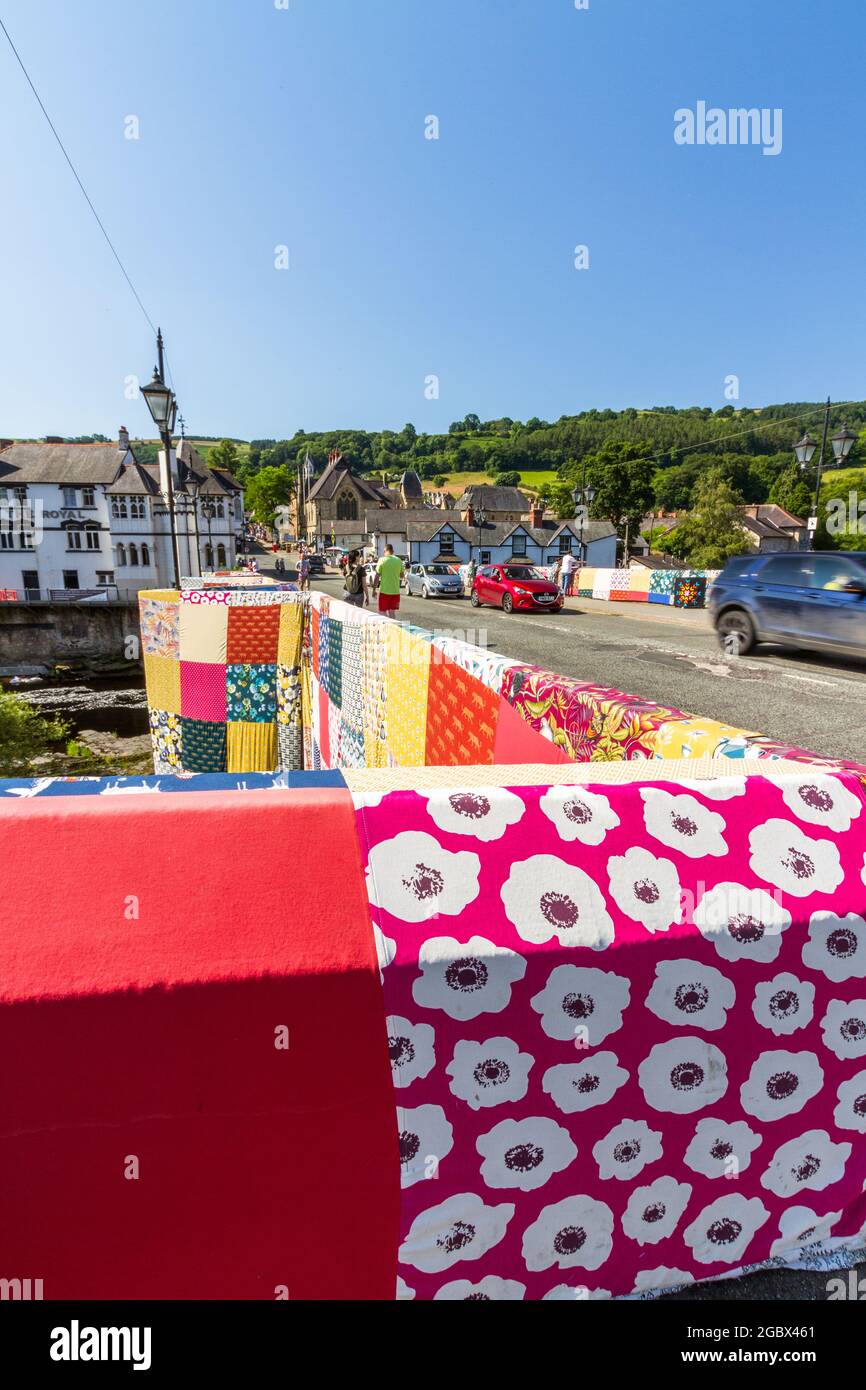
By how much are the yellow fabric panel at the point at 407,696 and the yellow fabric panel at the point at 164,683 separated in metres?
3.06

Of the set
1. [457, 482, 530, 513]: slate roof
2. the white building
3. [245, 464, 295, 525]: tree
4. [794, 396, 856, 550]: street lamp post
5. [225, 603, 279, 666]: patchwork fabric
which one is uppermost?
[245, 464, 295, 525]: tree

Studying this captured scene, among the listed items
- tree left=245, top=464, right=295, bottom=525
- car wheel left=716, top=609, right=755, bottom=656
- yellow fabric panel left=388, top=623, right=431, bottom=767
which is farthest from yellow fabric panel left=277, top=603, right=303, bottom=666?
tree left=245, top=464, right=295, bottom=525

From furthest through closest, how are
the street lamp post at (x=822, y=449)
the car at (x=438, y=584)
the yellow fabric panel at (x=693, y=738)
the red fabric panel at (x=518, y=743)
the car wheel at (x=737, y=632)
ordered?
the car at (x=438, y=584), the street lamp post at (x=822, y=449), the car wheel at (x=737, y=632), the red fabric panel at (x=518, y=743), the yellow fabric panel at (x=693, y=738)

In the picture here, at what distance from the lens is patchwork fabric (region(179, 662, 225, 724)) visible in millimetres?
6078

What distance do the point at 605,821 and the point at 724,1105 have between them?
0.76 meters

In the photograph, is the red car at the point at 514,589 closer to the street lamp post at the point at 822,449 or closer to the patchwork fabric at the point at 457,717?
the street lamp post at the point at 822,449

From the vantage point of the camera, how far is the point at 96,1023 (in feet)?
3.80

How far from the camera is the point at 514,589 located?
19.5 metres

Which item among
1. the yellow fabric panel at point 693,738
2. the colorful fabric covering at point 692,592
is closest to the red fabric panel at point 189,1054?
the yellow fabric panel at point 693,738

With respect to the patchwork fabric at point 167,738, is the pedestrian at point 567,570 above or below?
above

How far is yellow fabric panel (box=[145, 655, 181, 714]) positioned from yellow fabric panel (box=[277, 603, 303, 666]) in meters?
1.01

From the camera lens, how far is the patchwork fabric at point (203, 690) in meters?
6.08

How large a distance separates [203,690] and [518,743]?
169 inches

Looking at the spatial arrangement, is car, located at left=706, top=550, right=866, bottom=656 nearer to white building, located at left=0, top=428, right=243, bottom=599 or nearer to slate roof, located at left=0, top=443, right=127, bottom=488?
white building, located at left=0, top=428, right=243, bottom=599
